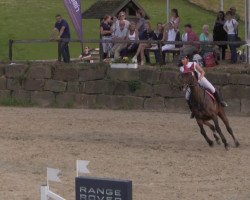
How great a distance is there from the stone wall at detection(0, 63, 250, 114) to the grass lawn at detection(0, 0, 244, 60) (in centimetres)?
1075

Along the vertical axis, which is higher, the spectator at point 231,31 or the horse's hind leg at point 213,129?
the spectator at point 231,31

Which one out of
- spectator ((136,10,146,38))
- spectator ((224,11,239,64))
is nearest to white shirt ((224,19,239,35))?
spectator ((224,11,239,64))

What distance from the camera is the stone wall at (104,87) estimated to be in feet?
78.7

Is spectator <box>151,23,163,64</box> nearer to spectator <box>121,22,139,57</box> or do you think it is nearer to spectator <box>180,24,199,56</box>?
spectator <box>121,22,139,57</box>

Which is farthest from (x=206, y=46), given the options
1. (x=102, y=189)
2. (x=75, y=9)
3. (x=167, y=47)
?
(x=102, y=189)

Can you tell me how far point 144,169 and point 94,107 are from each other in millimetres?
10016

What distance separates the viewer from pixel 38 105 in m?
26.8

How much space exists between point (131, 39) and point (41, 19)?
69.5ft

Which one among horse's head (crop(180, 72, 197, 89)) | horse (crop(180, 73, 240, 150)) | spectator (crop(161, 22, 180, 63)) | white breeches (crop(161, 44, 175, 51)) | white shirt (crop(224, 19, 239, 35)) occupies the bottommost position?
horse (crop(180, 73, 240, 150))

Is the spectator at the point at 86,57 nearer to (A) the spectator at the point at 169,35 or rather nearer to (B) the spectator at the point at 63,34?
(B) the spectator at the point at 63,34

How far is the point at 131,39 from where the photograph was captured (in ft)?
83.1

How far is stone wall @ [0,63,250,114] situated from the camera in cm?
2400

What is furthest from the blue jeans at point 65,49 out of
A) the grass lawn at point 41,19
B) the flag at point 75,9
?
the grass lawn at point 41,19

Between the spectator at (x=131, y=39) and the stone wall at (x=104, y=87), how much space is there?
0.63 meters
